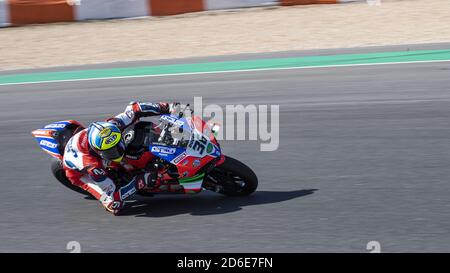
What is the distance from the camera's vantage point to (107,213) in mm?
7055

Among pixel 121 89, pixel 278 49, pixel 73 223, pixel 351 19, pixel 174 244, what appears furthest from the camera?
pixel 351 19

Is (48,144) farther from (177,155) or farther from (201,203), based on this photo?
(201,203)

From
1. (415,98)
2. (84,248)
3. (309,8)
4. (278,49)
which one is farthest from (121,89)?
(309,8)

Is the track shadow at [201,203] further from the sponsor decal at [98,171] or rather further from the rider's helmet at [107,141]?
the rider's helmet at [107,141]

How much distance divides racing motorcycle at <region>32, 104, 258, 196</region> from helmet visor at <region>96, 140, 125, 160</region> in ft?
0.61

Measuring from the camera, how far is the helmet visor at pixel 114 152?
6273 mm

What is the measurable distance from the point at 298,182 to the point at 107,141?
2138 mm

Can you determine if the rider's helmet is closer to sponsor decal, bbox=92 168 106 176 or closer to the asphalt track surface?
sponsor decal, bbox=92 168 106 176

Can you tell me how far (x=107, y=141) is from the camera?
6227 mm

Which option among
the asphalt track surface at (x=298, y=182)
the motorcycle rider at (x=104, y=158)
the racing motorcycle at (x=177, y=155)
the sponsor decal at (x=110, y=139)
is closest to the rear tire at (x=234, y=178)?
the racing motorcycle at (x=177, y=155)

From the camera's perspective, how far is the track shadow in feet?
22.5
